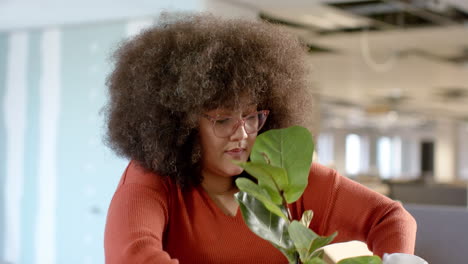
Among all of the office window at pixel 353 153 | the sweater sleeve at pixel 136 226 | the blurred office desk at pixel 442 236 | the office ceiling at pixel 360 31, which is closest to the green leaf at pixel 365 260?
the sweater sleeve at pixel 136 226

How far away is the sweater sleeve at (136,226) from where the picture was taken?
1112mm

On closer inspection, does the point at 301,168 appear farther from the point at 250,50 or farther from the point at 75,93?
the point at 75,93

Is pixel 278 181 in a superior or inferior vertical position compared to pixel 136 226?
superior

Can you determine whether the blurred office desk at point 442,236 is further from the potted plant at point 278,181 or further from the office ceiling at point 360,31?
the potted plant at point 278,181

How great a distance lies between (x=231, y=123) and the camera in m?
1.33

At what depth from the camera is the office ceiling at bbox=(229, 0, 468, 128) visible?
18.8 feet

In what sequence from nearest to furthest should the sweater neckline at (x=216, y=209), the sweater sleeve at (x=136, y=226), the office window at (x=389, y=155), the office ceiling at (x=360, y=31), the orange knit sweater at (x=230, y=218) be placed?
the sweater sleeve at (x=136, y=226) → the orange knit sweater at (x=230, y=218) → the sweater neckline at (x=216, y=209) → the office ceiling at (x=360, y=31) → the office window at (x=389, y=155)

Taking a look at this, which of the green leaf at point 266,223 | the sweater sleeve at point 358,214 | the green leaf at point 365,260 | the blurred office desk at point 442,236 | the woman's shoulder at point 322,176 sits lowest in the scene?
the blurred office desk at point 442,236

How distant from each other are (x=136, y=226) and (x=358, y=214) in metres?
0.50

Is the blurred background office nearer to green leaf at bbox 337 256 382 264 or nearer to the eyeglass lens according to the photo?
the eyeglass lens

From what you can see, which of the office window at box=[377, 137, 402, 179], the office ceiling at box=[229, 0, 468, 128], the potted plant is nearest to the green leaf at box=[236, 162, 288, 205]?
the potted plant

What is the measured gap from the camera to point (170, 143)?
4.66ft

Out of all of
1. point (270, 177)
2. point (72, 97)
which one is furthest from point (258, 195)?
point (72, 97)

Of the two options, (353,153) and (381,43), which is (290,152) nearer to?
(381,43)
